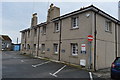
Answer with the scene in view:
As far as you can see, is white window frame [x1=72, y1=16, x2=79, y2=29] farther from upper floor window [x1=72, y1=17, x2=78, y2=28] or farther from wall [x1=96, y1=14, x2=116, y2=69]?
wall [x1=96, y1=14, x2=116, y2=69]

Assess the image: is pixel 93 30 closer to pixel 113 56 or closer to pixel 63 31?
pixel 63 31

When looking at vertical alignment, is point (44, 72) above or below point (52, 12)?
below

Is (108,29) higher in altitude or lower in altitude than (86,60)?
higher

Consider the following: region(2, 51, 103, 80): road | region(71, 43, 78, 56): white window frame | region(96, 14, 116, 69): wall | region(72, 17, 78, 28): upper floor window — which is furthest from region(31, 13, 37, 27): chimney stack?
region(96, 14, 116, 69): wall

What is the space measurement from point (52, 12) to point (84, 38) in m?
7.52

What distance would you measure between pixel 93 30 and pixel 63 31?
13.3 ft

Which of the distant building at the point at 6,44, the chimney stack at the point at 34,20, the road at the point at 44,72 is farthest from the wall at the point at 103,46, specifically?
the distant building at the point at 6,44

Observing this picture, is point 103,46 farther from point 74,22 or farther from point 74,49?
point 74,22

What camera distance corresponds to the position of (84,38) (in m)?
10.3

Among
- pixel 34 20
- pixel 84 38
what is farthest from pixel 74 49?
pixel 34 20

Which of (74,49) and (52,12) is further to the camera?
(52,12)

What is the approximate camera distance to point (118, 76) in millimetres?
6324

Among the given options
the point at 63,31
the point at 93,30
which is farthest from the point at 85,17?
the point at 63,31

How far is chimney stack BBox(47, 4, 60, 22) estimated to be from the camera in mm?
15583
